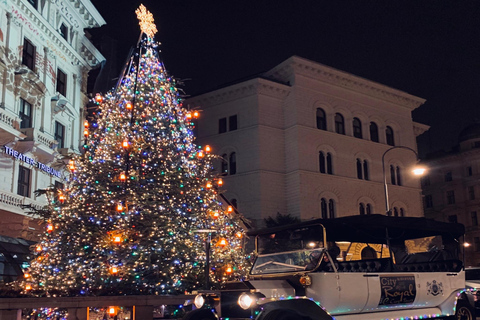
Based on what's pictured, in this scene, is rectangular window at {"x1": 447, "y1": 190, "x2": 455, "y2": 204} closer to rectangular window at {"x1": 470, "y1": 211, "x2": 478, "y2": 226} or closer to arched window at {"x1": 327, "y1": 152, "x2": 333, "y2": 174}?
rectangular window at {"x1": 470, "y1": 211, "x2": 478, "y2": 226}

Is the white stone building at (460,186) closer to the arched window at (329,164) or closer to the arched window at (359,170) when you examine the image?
the arched window at (359,170)

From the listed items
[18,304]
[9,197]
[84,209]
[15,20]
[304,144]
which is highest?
[15,20]

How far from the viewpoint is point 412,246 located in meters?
11.2

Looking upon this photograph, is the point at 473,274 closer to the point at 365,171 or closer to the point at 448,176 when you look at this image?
the point at 365,171

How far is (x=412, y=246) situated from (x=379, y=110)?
30.8m

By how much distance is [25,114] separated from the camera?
23.1m

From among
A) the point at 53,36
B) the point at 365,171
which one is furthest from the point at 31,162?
the point at 365,171

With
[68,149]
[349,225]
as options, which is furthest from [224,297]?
[68,149]

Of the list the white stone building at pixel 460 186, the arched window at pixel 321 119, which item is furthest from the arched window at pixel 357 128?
the white stone building at pixel 460 186

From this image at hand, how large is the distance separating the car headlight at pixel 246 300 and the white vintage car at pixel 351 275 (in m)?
0.02

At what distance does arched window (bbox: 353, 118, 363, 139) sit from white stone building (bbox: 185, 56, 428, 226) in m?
0.08

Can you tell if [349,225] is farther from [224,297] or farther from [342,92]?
[342,92]

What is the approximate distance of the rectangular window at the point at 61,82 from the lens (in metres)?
26.6

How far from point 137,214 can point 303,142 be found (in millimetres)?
23464
